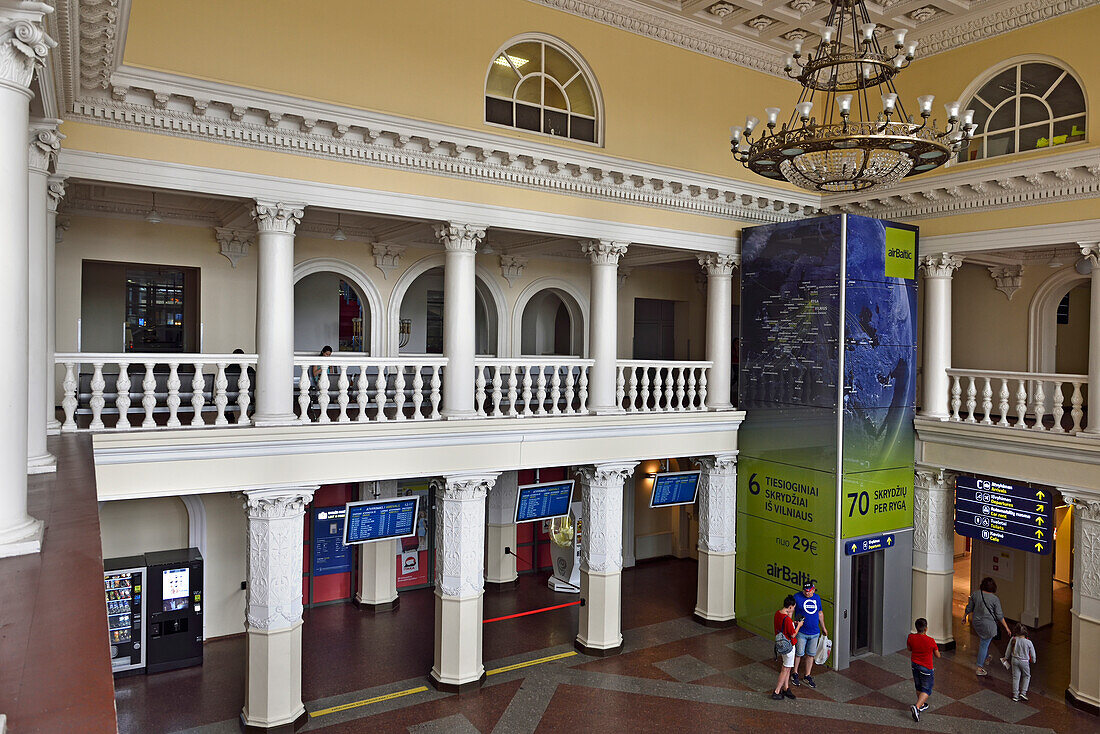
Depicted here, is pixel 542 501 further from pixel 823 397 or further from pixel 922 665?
pixel 922 665

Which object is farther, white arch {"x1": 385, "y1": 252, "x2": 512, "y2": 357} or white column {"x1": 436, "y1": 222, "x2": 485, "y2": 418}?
white arch {"x1": 385, "y1": 252, "x2": 512, "y2": 357}

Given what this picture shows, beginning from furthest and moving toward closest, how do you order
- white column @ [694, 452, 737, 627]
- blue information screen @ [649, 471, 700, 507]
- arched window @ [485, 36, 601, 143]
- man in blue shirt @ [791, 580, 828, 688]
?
white column @ [694, 452, 737, 627] → blue information screen @ [649, 471, 700, 507] → man in blue shirt @ [791, 580, 828, 688] → arched window @ [485, 36, 601, 143]

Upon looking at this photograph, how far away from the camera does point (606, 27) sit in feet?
38.7

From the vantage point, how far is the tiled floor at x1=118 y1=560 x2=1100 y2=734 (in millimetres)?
10117

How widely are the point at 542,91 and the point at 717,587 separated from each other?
9.16 meters

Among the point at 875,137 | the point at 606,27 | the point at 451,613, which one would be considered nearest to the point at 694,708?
the point at 451,613

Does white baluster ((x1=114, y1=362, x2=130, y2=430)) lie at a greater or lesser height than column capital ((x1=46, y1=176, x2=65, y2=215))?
lesser

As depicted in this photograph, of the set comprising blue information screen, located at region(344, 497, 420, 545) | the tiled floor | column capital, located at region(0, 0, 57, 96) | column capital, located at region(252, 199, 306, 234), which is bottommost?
the tiled floor

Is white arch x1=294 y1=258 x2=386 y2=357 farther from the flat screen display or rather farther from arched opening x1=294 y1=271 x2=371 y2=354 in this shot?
the flat screen display

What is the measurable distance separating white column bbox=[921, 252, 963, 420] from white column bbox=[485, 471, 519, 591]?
825 centimetres

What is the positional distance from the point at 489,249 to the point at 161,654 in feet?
29.5

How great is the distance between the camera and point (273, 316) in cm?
945

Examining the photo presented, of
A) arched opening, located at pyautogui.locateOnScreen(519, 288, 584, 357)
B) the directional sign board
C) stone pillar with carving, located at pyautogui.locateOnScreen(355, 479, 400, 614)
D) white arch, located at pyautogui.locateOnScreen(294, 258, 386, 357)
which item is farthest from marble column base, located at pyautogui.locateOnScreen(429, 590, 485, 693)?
the directional sign board

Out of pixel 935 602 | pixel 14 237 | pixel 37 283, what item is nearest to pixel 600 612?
pixel 935 602
